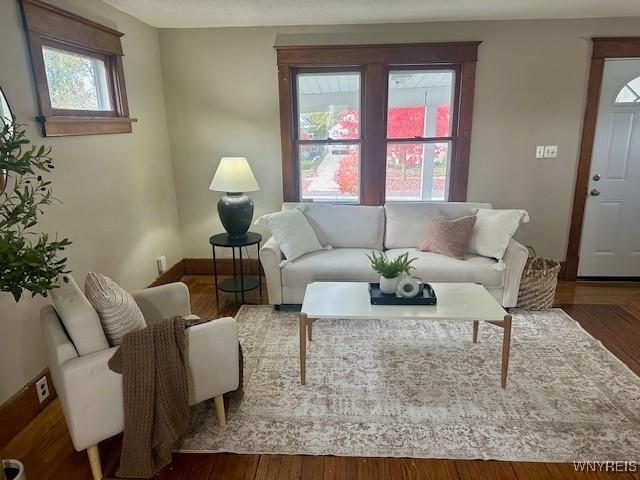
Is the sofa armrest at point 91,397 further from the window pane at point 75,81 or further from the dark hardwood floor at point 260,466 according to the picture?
→ the window pane at point 75,81

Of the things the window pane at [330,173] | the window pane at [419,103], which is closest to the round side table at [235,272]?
the window pane at [330,173]

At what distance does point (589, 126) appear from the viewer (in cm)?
371

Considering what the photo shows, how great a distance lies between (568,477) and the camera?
1779 millimetres

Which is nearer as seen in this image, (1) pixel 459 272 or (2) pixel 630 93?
(1) pixel 459 272

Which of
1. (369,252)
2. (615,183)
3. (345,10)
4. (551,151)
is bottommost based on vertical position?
(369,252)

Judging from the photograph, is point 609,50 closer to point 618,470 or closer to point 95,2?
point 618,470

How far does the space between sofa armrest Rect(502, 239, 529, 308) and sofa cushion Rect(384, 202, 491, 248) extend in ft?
1.82

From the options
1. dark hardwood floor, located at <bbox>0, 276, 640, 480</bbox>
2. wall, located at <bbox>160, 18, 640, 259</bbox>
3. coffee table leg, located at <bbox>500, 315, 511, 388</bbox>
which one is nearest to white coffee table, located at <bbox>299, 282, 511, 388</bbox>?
coffee table leg, located at <bbox>500, 315, 511, 388</bbox>

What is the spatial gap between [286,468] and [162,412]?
1.97 feet

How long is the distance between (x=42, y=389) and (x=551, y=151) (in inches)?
169

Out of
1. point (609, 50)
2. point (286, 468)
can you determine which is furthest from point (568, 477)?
point (609, 50)

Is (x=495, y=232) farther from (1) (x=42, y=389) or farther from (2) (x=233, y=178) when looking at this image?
(1) (x=42, y=389)

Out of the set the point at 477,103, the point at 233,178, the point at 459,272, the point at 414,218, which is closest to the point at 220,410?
the point at 233,178

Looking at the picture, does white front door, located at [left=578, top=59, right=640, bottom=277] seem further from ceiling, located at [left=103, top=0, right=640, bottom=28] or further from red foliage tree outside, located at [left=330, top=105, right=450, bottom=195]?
red foliage tree outside, located at [left=330, top=105, right=450, bottom=195]
